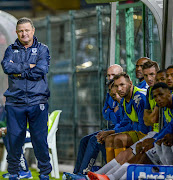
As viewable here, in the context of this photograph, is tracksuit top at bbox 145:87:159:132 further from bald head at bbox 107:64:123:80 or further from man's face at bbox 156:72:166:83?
bald head at bbox 107:64:123:80

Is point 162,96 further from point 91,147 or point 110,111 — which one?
point 110,111

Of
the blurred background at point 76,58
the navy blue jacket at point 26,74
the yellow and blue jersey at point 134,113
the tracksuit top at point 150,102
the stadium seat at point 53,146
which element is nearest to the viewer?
the tracksuit top at point 150,102

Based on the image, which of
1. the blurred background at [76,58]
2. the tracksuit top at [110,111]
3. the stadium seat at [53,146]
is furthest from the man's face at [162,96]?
the stadium seat at [53,146]

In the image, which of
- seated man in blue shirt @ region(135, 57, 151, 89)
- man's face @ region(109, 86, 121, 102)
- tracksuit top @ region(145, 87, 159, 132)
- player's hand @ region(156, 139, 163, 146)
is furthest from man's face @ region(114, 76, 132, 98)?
player's hand @ region(156, 139, 163, 146)

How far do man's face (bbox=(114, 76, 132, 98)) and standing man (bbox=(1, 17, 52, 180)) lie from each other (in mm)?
666

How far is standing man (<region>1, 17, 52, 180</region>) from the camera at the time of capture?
14.7 ft

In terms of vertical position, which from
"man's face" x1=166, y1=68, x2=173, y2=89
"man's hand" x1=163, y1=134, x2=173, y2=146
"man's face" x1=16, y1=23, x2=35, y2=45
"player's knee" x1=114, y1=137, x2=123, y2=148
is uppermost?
"man's face" x1=16, y1=23, x2=35, y2=45

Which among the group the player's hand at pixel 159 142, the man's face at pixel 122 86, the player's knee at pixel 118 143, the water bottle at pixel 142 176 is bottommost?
the water bottle at pixel 142 176

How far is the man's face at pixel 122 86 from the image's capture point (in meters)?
4.38

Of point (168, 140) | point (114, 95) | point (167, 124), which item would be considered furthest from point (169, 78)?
point (114, 95)

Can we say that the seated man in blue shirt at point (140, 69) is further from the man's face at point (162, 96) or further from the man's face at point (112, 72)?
the man's face at point (162, 96)

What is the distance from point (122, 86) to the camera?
4379 millimetres

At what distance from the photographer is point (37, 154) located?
4.61m

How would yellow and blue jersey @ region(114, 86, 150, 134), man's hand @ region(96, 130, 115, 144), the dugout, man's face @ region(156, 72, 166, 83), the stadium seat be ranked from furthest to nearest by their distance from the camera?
the dugout → the stadium seat → man's hand @ region(96, 130, 115, 144) → yellow and blue jersey @ region(114, 86, 150, 134) → man's face @ region(156, 72, 166, 83)
